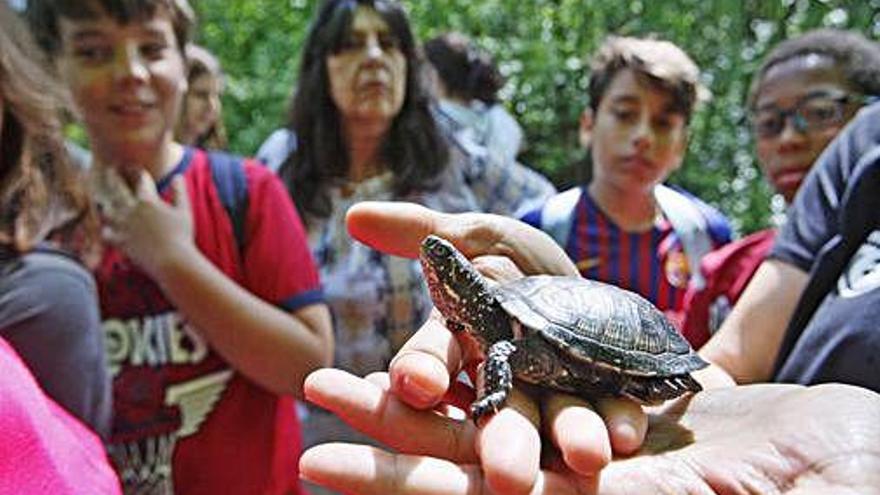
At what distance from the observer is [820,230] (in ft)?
6.72

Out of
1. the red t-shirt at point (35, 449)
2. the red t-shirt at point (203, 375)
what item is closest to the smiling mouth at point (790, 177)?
the red t-shirt at point (203, 375)

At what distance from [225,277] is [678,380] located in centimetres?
121

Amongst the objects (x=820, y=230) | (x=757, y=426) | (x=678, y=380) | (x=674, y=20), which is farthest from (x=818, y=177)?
(x=674, y=20)

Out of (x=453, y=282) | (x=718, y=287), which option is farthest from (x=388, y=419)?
(x=718, y=287)

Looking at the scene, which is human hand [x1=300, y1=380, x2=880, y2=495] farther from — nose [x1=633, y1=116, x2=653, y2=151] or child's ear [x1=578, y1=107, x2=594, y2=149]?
child's ear [x1=578, y1=107, x2=594, y2=149]

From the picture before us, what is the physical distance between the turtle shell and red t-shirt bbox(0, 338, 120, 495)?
671 millimetres

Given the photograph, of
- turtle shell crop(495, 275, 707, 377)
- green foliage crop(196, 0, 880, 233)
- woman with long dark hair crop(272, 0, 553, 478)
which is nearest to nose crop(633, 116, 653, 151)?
woman with long dark hair crop(272, 0, 553, 478)

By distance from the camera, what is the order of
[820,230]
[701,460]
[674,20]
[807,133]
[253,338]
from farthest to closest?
[674,20], [807,133], [253,338], [820,230], [701,460]

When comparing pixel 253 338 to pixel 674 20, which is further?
pixel 674 20

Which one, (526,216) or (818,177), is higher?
(818,177)

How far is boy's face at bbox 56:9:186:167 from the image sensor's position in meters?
2.50

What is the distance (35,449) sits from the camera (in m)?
1.30

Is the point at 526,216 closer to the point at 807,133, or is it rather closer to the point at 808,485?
the point at 807,133

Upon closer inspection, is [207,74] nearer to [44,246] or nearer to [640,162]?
[640,162]
